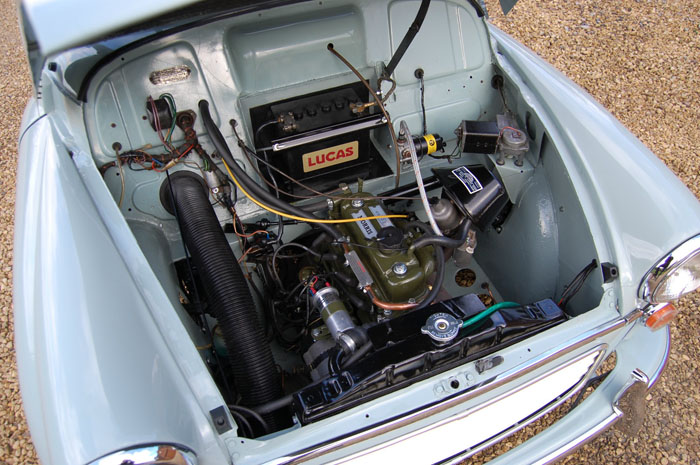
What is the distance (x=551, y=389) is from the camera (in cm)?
174

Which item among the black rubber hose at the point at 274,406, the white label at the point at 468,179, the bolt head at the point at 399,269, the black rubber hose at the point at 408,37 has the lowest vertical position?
the black rubber hose at the point at 274,406

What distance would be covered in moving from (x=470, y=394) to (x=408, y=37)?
1420 millimetres

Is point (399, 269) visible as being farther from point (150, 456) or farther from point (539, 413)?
point (150, 456)

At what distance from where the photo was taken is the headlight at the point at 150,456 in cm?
115

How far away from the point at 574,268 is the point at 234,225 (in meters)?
1.40

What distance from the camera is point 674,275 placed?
1688mm

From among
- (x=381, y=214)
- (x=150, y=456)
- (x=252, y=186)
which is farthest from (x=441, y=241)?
(x=150, y=456)

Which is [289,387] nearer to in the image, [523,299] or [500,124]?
[523,299]

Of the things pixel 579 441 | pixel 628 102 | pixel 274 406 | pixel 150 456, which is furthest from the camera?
pixel 628 102

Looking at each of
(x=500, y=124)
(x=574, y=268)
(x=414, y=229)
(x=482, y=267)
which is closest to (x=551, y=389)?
(x=574, y=268)

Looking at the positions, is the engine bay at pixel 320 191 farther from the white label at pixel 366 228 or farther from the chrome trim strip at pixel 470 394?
the chrome trim strip at pixel 470 394

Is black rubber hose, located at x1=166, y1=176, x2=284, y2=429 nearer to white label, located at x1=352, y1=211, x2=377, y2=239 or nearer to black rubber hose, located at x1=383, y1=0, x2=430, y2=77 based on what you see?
white label, located at x1=352, y1=211, x2=377, y2=239

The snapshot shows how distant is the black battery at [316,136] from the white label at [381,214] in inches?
11.2

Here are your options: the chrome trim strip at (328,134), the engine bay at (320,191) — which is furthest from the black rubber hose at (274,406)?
the chrome trim strip at (328,134)
